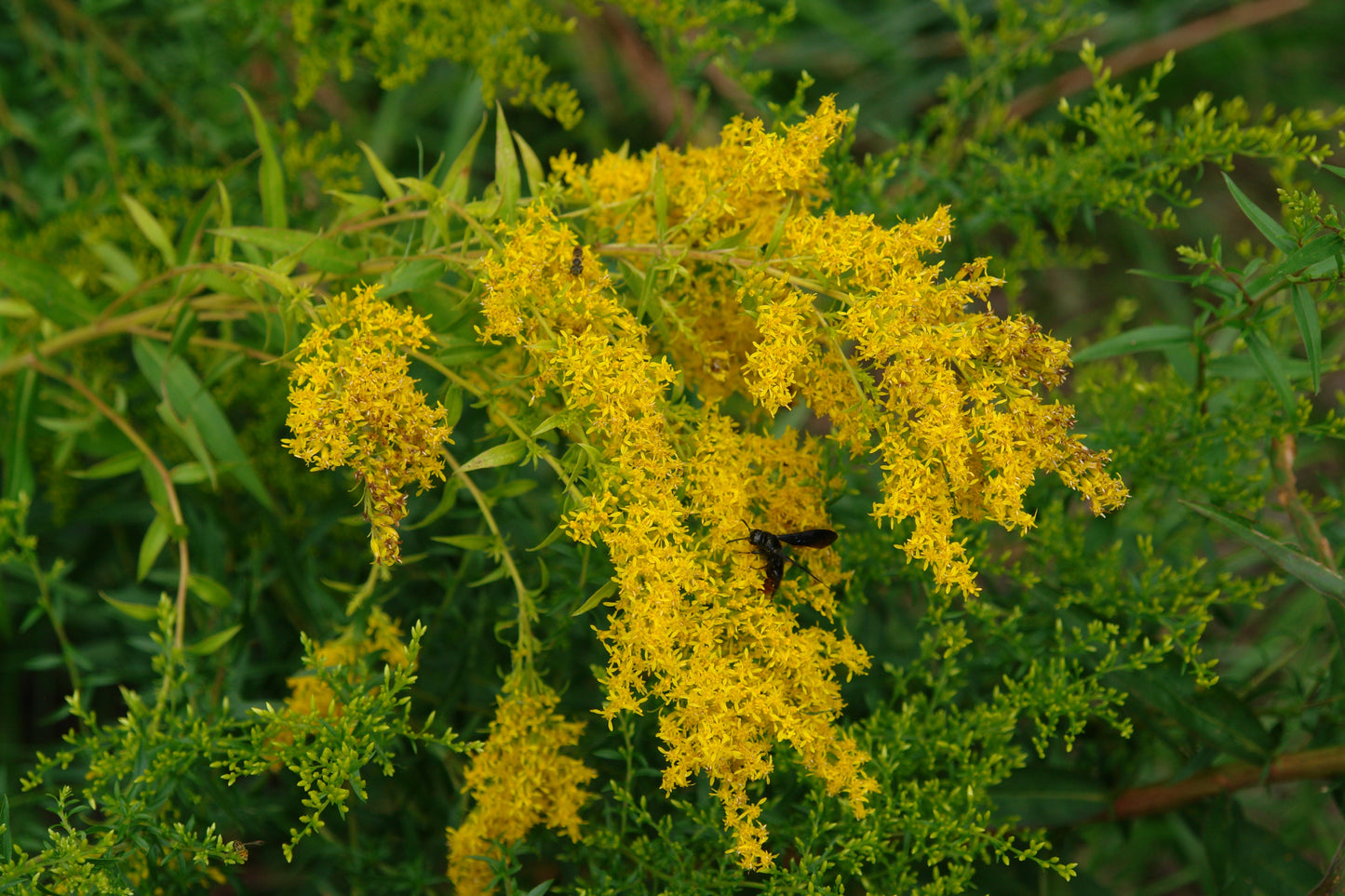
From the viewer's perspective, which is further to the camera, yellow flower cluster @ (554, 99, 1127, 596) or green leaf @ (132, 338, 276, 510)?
green leaf @ (132, 338, 276, 510)

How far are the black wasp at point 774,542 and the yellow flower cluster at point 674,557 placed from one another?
0.02m

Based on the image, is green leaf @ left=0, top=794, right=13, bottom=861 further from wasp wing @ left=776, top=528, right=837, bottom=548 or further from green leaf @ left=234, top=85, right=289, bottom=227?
wasp wing @ left=776, top=528, right=837, bottom=548

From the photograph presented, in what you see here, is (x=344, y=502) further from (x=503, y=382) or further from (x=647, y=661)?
(x=647, y=661)

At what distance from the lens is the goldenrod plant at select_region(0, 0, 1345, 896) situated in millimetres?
1311

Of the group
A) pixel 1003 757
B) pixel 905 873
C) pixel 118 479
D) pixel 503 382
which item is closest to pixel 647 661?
pixel 503 382

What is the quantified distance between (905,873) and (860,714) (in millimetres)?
438

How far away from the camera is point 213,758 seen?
6.28ft

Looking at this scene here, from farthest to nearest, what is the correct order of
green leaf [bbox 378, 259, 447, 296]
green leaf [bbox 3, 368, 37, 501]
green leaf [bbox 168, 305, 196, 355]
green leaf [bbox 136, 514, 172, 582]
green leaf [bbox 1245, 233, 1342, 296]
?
green leaf [bbox 3, 368, 37, 501]
green leaf [bbox 136, 514, 172, 582]
green leaf [bbox 168, 305, 196, 355]
green leaf [bbox 378, 259, 447, 296]
green leaf [bbox 1245, 233, 1342, 296]

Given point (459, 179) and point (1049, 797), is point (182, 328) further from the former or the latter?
point (1049, 797)

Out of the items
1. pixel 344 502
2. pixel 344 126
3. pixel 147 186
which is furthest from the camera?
pixel 344 126

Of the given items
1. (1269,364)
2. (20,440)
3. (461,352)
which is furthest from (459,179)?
(1269,364)

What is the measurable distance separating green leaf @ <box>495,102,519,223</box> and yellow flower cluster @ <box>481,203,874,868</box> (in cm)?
6

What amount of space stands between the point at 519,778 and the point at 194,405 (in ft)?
3.09

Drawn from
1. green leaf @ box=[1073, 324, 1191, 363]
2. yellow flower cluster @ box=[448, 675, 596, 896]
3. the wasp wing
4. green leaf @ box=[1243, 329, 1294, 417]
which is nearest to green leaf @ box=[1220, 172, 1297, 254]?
green leaf @ box=[1243, 329, 1294, 417]
